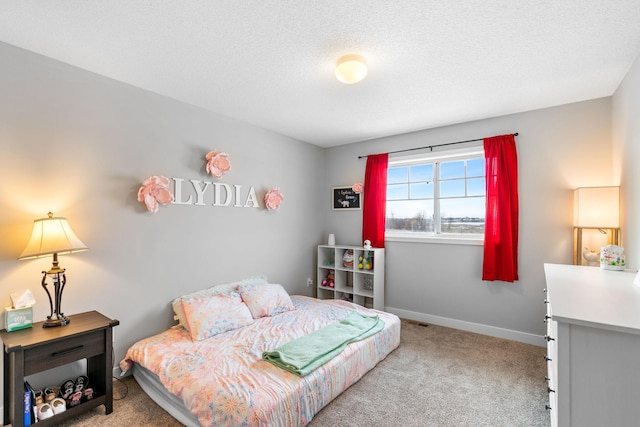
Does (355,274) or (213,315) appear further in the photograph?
(355,274)

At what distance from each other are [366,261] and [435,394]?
193cm

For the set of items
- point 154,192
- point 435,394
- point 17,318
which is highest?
point 154,192

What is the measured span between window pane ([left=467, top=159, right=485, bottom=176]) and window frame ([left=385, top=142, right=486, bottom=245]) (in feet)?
0.20

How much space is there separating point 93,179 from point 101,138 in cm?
34

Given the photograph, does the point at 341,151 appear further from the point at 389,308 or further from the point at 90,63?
the point at 90,63

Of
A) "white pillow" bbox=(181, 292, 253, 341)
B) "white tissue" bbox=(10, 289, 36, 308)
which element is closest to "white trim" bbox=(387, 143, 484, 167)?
"white pillow" bbox=(181, 292, 253, 341)

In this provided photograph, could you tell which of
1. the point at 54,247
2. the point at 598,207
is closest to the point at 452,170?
the point at 598,207

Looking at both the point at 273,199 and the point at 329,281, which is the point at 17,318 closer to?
the point at 273,199

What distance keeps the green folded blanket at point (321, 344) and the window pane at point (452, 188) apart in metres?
1.82

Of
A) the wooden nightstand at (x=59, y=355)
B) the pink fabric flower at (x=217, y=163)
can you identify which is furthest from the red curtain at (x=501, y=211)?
the wooden nightstand at (x=59, y=355)

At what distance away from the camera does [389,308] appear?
405cm

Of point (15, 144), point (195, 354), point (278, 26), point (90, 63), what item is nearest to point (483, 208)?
point (278, 26)

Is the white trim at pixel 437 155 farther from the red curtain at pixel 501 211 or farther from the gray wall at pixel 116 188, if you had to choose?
the gray wall at pixel 116 188

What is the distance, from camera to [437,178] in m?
3.79
